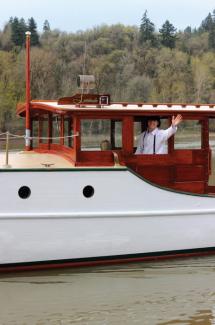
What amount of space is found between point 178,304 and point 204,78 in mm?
71878

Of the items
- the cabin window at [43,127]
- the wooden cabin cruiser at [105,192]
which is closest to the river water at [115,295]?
the wooden cabin cruiser at [105,192]

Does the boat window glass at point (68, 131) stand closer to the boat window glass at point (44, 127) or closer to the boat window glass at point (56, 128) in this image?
the boat window glass at point (56, 128)

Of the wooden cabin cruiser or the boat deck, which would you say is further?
the boat deck

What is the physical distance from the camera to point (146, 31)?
10812 cm

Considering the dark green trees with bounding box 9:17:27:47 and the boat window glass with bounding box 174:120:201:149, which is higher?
the dark green trees with bounding box 9:17:27:47

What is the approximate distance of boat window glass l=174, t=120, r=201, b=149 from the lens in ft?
31.2

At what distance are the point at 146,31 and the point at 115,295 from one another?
104043mm

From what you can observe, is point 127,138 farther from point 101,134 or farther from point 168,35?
point 168,35

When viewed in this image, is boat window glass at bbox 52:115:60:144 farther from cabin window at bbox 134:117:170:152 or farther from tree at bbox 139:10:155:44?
tree at bbox 139:10:155:44

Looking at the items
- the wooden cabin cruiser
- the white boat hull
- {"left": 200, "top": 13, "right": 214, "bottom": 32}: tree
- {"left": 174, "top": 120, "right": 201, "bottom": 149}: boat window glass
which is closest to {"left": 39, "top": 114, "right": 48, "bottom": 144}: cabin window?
the wooden cabin cruiser

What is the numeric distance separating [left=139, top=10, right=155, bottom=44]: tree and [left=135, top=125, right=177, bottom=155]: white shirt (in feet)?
312

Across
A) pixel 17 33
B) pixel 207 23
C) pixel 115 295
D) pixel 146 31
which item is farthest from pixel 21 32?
pixel 207 23

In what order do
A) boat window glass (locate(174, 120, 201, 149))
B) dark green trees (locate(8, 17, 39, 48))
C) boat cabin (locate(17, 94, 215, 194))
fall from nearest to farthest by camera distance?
boat cabin (locate(17, 94, 215, 194)), boat window glass (locate(174, 120, 201, 149)), dark green trees (locate(8, 17, 39, 48))

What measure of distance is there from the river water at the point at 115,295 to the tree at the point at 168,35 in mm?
104835
